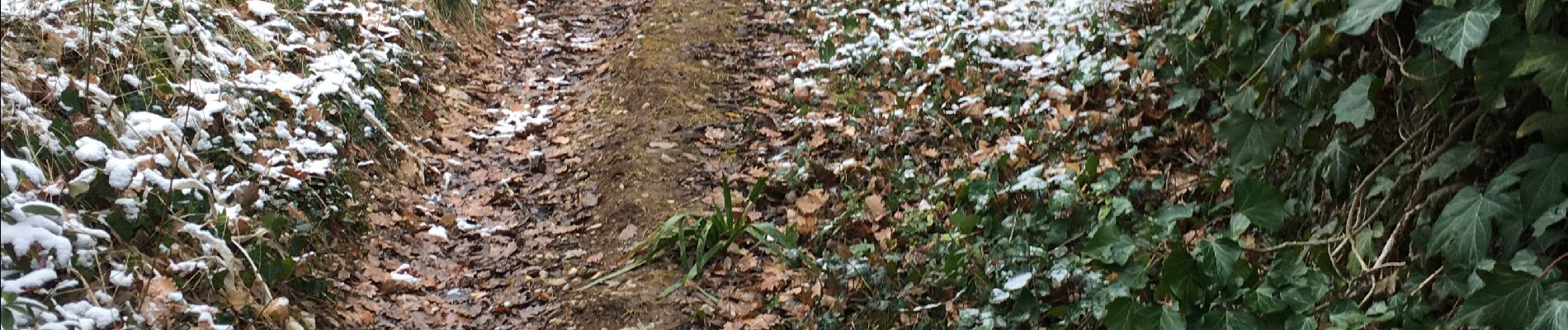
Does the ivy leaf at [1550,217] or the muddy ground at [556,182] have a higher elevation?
the ivy leaf at [1550,217]

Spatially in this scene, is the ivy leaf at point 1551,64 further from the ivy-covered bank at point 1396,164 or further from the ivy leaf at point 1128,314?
the ivy leaf at point 1128,314

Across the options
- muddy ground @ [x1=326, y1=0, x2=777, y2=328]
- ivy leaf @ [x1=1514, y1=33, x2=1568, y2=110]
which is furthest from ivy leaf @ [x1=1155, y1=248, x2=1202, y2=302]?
muddy ground @ [x1=326, y1=0, x2=777, y2=328]

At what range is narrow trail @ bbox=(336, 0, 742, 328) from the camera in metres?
4.44

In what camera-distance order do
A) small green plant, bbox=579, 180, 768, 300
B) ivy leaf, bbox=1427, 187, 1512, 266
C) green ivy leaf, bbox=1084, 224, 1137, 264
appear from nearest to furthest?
ivy leaf, bbox=1427, 187, 1512, 266
green ivy leaf, bbox=1084, 224, 1137, 264
small green plant, bbox=579, 180, 768, 300

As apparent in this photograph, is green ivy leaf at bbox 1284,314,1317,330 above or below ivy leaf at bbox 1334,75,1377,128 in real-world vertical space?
below

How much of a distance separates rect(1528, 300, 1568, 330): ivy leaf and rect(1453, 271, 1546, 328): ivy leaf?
0.03 metres

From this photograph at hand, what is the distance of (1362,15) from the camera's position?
8.31ft

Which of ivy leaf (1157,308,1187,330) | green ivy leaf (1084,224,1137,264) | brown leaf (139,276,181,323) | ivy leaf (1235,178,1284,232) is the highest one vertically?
ivy leaf (1235,178,1284,232)

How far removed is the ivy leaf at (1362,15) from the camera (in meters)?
2.48

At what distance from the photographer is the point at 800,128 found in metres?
5.89

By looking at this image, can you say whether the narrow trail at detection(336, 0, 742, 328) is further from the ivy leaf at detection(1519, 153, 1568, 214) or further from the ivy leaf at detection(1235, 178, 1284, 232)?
the ivy leaf at detection(1519, 153, 1568, 214)

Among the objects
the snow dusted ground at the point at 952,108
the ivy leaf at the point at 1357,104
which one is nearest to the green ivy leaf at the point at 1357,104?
the ivy leaf at the point at 1357,104

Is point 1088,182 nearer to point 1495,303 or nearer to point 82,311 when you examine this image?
point 1495,303

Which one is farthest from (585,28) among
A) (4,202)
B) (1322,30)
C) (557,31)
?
(1322,30)
